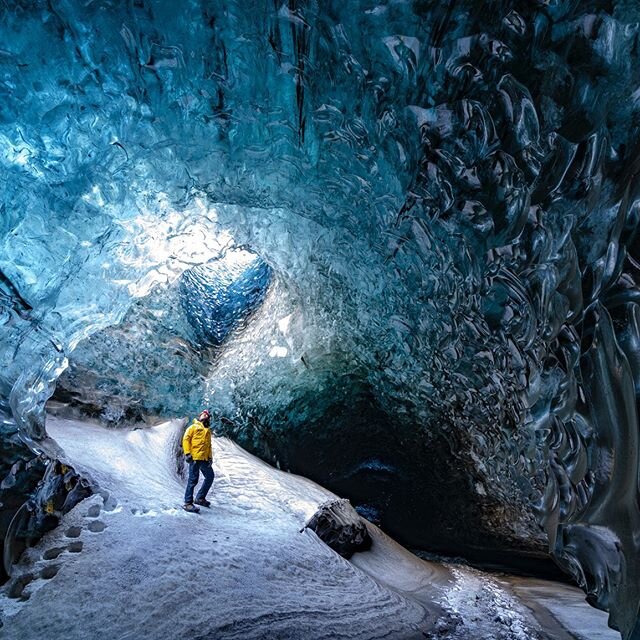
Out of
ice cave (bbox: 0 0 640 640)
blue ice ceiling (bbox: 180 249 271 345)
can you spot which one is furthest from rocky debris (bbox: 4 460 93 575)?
blue ice ceiling (bbox: 180 249 271 345)

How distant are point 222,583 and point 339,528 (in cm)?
229

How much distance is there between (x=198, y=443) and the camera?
475 cm

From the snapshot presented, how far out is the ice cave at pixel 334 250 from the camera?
6.66 ft

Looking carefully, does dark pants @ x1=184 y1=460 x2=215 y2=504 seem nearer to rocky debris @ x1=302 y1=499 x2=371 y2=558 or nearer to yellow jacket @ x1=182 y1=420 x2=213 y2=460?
yellow jacket @ x1=182 y1=420 x2=213 y2=460

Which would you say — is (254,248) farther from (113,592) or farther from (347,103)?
(113,592)

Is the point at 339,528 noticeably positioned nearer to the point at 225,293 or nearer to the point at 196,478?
the point at 196,478

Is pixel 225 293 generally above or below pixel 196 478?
above

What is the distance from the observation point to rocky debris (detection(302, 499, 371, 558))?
4.71 m

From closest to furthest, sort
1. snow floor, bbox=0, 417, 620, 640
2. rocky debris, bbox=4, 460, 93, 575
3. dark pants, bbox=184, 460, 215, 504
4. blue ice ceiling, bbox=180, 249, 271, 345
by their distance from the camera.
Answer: snow floor, bbox=0, 417, 620, 640, rocky debris, bbox=4, 460, 93, 575, dark pants, bbox=184, 460, 215, 504, blue ice ceiling, bbox=180, 249, 271, 345

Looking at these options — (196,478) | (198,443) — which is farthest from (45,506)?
(198,443)

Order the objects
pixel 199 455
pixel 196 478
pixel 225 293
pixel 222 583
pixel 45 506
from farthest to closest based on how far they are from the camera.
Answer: pixel 225 293
pixel 199 455
pixel 196 478
pixel 45 506
pixel 222 583

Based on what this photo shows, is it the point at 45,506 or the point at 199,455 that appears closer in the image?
the point at 45,506

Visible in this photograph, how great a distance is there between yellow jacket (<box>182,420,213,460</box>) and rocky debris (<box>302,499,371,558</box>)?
139cm

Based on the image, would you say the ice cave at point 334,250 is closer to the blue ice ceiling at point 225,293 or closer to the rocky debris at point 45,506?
the rocky debris at point 45,506
